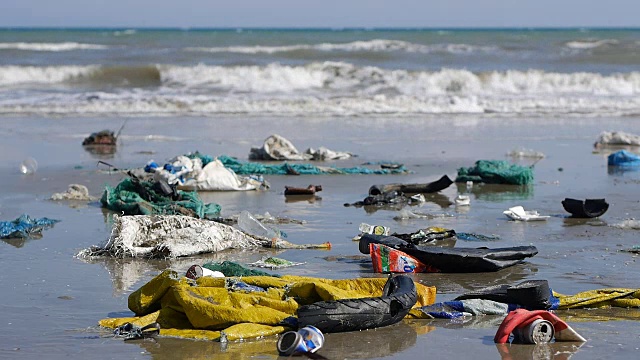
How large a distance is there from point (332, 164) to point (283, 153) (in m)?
0.94

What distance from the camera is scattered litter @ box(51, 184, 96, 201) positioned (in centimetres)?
1277

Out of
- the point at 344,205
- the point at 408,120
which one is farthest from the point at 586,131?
the point at 344,205

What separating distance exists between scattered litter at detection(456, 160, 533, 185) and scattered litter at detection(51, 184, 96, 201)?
4994 mm

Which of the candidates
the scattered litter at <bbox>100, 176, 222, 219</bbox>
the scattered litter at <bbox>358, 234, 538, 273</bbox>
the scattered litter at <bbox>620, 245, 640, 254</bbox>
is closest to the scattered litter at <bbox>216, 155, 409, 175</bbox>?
the scattered litter at <bbox>100, 176, 222, 219</bbox>

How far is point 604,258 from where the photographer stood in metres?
9.35

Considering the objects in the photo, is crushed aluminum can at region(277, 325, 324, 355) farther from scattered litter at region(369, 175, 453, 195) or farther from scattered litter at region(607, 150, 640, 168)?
scattered litter at region(607, 150, 640, 168)

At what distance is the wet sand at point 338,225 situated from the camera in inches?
256

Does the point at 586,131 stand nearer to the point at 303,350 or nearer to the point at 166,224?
the point at 166,224

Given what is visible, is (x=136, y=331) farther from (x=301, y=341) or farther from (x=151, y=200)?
(x=151, y=200)

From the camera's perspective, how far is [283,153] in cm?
1678

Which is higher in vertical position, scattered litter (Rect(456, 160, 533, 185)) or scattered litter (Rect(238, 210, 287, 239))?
scattered litter (Rect(456, 160, 533, 185))

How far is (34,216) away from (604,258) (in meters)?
6.13

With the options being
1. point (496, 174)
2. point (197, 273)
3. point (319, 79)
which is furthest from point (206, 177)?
point (319, 79)

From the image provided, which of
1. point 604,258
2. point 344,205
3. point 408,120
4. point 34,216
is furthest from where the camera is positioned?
point 408,120
